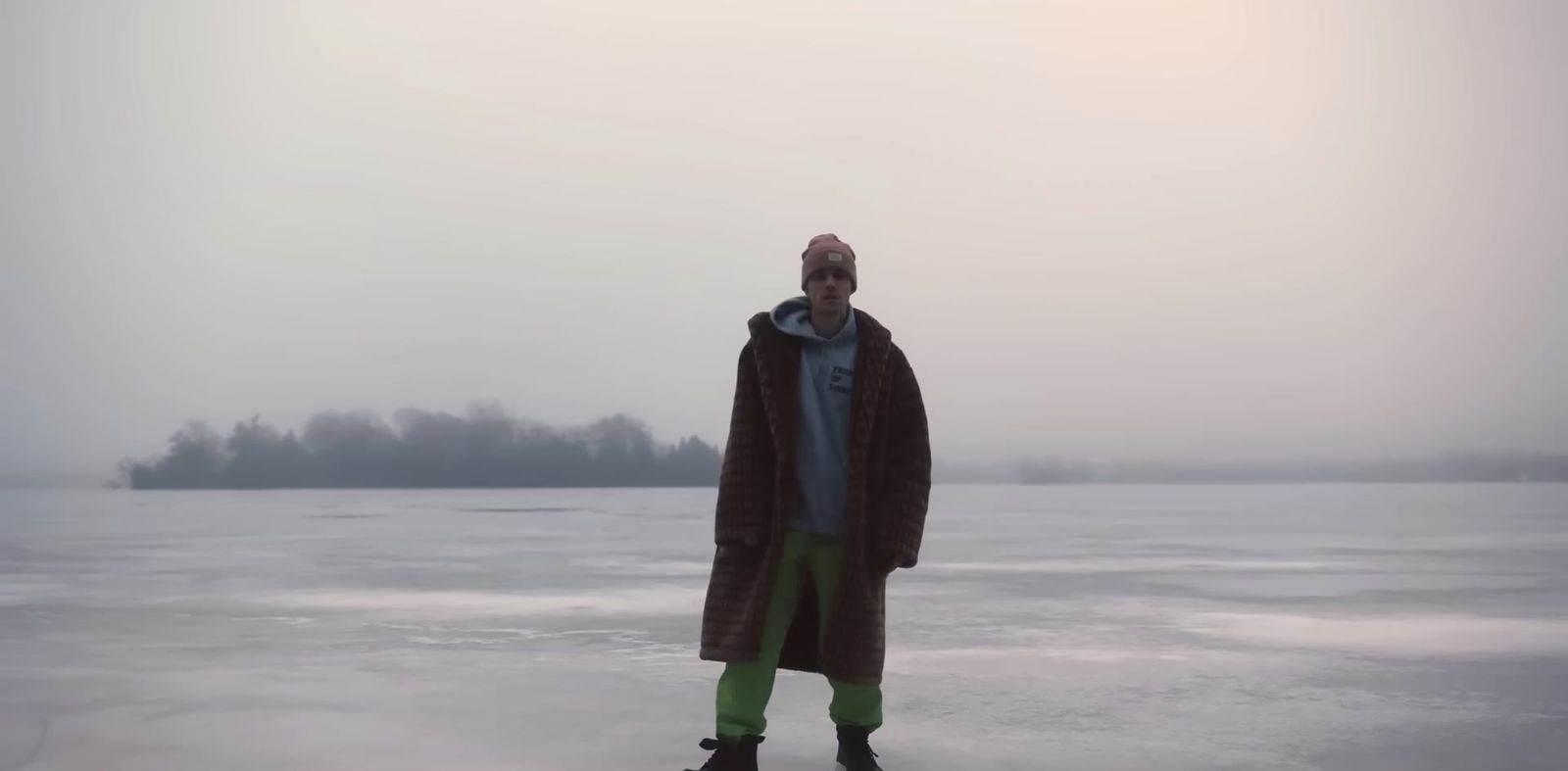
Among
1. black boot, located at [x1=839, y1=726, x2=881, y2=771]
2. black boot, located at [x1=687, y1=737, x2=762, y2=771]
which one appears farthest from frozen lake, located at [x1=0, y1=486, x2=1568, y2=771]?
black boot, located at [x1=687, y1=737, x2=762, y2=771]

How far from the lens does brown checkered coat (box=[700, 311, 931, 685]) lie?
355 centimetres

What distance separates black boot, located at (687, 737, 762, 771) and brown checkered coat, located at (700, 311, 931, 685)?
0.67 ft

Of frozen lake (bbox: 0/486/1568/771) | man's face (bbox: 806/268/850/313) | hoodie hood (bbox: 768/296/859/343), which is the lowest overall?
frozen lake (bbox: 0/486/1568/771)

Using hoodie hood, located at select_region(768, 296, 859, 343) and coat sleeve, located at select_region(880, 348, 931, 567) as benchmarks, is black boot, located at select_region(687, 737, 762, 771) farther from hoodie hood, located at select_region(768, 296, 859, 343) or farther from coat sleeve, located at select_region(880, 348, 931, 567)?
hoodie hood, located at select_region(768, 296, 859, 343)

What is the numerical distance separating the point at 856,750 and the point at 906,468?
0.72m

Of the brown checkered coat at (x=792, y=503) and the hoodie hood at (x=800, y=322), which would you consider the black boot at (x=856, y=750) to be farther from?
the hoodie hood at (x=800, y=322)

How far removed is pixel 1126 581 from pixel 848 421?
583cm

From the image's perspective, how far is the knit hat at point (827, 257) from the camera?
3.65 meters

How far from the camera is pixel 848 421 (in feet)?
11.9

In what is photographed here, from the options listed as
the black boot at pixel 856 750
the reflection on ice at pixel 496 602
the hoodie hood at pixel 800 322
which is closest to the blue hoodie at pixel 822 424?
the hoodie hood at pixel 800 322

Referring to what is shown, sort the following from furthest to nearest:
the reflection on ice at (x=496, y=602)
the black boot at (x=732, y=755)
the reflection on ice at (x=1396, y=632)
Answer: the reflection on ice at (x=496, y=602), the reflection on ice at (x=1396, y=632), the black boot at (x=732, y=755)

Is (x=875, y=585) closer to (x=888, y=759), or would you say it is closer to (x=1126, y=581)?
(x=888, y=759)

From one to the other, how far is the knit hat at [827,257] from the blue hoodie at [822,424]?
0.11m

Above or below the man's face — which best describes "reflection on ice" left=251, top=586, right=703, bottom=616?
below
